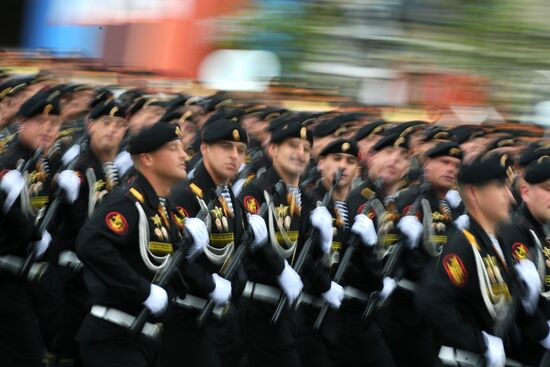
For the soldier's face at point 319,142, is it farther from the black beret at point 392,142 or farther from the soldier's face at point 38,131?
the soldier's face at point 38,131

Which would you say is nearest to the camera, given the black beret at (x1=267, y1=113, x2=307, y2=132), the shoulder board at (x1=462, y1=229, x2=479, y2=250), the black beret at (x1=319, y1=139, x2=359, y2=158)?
the shoulder board at (x1=462, y1=229, x2=479, y2=250)

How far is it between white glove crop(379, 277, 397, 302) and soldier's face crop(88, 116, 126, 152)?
1990 mm

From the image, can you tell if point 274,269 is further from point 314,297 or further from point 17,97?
point 17,97

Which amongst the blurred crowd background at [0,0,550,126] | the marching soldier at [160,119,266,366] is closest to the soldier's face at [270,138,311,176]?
the marching soldier at [160,119,266,366]

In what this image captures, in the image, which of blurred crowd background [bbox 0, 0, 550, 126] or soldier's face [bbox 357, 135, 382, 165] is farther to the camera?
blurred crowd background [bbox 0, 0, 550, 126]

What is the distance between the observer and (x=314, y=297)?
771cm

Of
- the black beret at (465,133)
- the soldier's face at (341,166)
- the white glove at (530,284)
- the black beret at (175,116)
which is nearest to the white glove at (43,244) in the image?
the black beret at (175,116)

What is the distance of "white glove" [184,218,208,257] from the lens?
6.03m

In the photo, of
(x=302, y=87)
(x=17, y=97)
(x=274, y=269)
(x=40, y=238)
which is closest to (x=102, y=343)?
(x=274, y=269)

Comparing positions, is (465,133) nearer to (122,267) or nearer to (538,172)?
(538,172)

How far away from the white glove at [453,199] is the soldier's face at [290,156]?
1571 mm

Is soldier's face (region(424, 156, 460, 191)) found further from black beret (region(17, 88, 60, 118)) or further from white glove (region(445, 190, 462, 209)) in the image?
black beret (region(17, 88, 60, 118))

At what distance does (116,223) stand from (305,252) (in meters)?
1.77

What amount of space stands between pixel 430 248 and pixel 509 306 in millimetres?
2558
